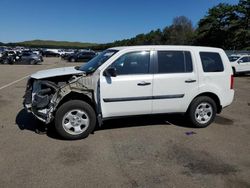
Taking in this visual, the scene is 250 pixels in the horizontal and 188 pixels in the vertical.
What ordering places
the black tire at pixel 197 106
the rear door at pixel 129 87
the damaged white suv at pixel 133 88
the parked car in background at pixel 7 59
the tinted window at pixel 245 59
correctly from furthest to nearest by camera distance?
1. the parked car in background at pixel 7 59
2. the tinted window at pixel 245 59
3. the black tire at pixel 197 106
4. the rear door at pixel 129 87
5. the damaged white suv at pixel 133 88

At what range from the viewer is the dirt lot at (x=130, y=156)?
425 centimetres

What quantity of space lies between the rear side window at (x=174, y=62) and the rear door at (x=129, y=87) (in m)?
0.29

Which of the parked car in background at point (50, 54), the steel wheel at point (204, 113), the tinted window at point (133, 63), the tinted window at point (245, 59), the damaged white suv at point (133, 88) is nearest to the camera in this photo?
the damaged white suv at point (133, 88)

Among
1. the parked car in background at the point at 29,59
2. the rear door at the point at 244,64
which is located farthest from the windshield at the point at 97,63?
the parked car in background at the point at 29,59

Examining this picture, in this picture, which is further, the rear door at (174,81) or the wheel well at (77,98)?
the rear door at (174,81)

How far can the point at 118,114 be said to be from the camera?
627 cm

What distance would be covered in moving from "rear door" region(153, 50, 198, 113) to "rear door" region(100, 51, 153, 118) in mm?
209

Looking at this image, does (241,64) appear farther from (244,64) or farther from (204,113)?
(204,113)

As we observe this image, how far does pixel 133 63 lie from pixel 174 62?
0.98 meters

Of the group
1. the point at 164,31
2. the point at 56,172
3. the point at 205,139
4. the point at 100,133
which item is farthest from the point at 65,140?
the point at 164,31

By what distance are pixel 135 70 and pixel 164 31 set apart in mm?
99453

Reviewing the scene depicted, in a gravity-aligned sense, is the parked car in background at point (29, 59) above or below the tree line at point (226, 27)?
below

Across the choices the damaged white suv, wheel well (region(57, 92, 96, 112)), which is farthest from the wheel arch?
wheel well (region(57, 92, 96, 112))

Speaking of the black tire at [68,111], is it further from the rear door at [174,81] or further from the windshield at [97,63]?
the rear door at [174,81]
